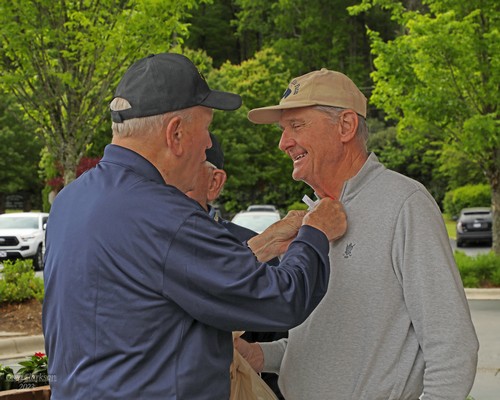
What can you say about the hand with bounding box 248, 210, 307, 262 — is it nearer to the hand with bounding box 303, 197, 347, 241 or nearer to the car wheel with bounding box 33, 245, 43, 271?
the hand with bounding box 303, 197, 347, 241

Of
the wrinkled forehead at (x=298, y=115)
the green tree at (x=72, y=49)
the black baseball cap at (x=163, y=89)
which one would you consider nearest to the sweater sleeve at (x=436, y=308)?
the wrinkled forehead at (x=298, y=115)

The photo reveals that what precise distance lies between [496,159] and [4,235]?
1470 cm

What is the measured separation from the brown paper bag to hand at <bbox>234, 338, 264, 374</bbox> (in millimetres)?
145

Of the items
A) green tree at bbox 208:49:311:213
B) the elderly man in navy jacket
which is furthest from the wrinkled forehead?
green tree at bbox 208:49:311:213

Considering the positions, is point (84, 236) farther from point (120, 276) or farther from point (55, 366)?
point (55, 366)

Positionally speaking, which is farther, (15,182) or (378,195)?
(15,182)

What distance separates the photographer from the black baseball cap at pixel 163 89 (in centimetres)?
269

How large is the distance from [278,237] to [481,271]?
1661 centimetres

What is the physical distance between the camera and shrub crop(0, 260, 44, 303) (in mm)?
14375

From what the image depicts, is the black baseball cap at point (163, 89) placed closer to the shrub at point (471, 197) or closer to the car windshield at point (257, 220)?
the car windshield at point (257, 220)

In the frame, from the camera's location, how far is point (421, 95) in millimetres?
19297

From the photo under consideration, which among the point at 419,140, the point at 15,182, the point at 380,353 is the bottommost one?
the point at 15,182

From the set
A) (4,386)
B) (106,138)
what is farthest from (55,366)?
(106,138)

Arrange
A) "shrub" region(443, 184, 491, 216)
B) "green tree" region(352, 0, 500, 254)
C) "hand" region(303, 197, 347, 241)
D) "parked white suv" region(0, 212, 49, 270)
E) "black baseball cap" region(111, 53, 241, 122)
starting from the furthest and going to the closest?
"shrub" region(443, 184, 491, 216) → "parked white suv" region(0, 212, 49, 270) → "green tree" region(352, 0, 500, 254) → "hand" region(303, 197, 347, 241) → "black baseball cap" region(111, 53, 241, 122)
